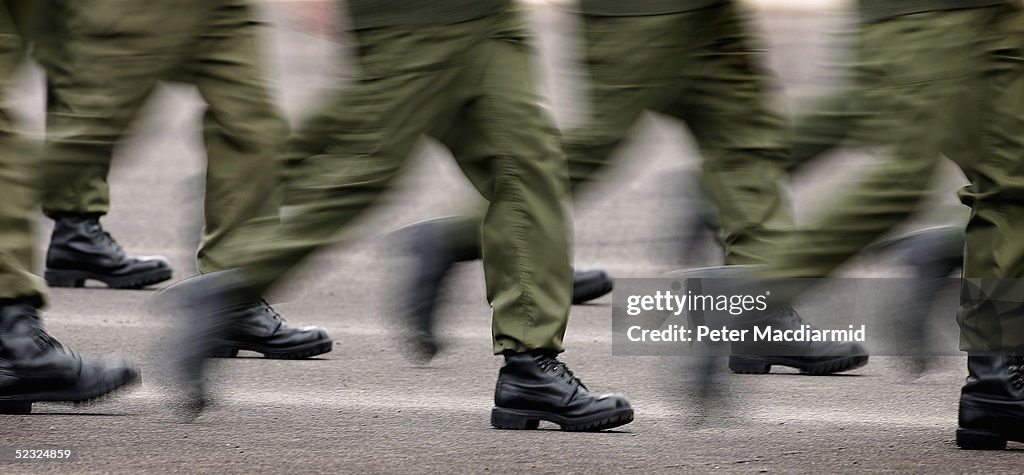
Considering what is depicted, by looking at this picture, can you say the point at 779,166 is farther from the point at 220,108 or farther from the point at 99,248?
the point at 99,248

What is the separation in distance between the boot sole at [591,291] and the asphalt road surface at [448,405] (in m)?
0.04

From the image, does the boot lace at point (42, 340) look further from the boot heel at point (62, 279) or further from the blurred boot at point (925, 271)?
the boot heel at point (62, 279)

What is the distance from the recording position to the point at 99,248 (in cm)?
636

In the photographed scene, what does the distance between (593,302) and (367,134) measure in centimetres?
244

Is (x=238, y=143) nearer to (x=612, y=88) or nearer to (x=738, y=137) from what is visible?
(x=612, y=88)

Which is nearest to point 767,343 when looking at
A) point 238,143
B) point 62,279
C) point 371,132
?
point 371,132

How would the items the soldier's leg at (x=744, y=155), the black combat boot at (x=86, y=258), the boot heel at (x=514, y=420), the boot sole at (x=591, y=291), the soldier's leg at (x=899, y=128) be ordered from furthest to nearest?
1. the black combat boot at (x=86, y=258)
2. the boot sole at (x=591, y=291)
3. the soldier's leg at (x=744, y=155)
4. the boot heel at (x=514, y=420)
5. the soldier's leg at (x=899, y=128)

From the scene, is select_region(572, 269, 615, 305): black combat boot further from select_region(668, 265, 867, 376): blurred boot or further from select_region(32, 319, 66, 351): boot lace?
select_region(32, 319, 66, 351): boot lace

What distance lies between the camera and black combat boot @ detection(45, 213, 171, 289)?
632 centimetres

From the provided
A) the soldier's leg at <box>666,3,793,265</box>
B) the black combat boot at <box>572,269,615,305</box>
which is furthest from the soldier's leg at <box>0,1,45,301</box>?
the black combat boot at <box>572,269,615,305</box>

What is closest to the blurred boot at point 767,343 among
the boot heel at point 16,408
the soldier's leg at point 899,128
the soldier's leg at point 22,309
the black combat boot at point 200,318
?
the soldier's leg at point 899,128

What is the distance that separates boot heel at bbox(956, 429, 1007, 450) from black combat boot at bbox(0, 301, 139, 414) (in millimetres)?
1944

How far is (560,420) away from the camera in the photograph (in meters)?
4.22

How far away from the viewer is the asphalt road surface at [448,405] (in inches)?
153
